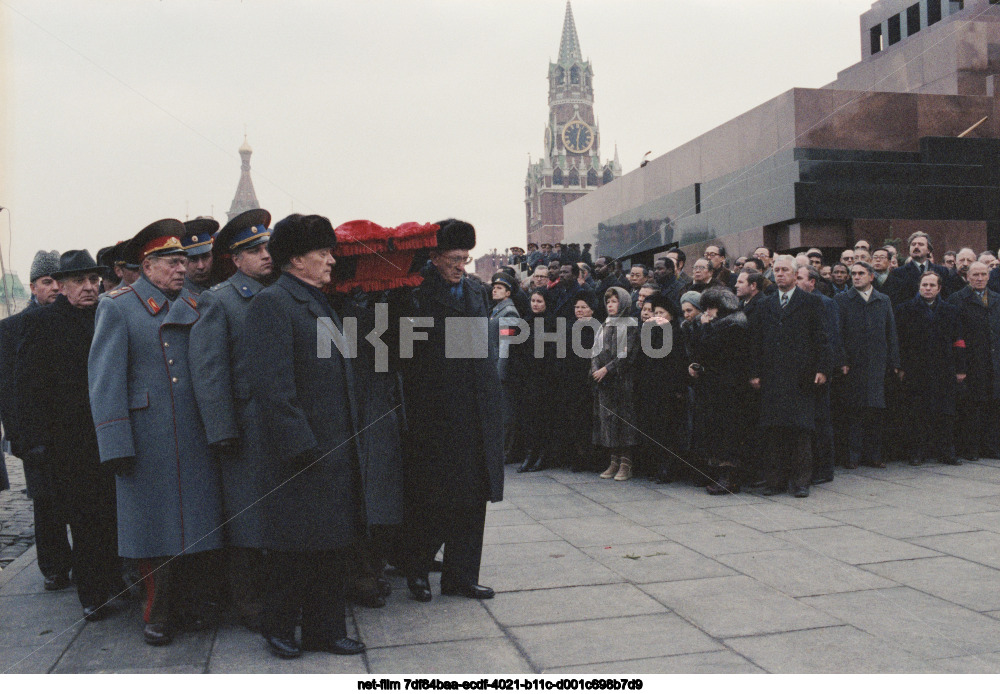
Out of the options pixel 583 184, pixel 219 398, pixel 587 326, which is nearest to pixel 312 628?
pixel 219 398

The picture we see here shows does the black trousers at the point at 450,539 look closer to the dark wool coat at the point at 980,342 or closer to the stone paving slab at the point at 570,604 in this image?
the stone paving slab at the point at 570,604

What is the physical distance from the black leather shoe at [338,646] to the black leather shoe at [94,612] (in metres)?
1.36

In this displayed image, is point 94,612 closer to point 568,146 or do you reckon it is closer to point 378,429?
point 378,429

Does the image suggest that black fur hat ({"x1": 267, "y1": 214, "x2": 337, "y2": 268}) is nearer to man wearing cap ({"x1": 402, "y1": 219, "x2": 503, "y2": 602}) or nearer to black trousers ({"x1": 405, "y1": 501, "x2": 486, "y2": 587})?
man wearing cap ({"x1": 402, "y1": 219, "x2": 503, "y2": 602})

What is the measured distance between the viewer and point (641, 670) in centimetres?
343

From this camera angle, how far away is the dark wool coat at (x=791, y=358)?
723 centimetres

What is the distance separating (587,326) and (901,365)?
3.18 meters

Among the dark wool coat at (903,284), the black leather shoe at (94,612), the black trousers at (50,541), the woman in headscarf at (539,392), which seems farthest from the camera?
the dark wool coat at (903,284)

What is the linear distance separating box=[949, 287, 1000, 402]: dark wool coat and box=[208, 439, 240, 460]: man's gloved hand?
7.55 metres

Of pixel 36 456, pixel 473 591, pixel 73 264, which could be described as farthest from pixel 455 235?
pixel 36 456

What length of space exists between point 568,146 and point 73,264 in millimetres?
107318

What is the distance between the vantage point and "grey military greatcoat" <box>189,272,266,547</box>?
4.06 metres

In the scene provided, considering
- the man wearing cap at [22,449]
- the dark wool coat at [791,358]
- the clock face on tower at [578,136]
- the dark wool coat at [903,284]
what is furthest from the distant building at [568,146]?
the man wearing cap at [22,449]

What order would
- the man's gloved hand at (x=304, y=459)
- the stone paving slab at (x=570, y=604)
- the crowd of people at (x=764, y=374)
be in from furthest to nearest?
the crowd of people at (x=764, y=374) → the stone paving slab at (x=570, y=604) → the man's gloved hand at (x=304, y=459)
